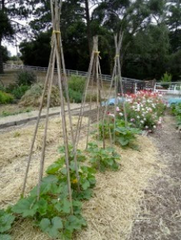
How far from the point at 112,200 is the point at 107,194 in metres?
→ 0.08

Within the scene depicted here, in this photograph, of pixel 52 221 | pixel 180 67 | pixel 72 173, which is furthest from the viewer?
pixel 180 67

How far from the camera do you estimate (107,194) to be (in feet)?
6.25

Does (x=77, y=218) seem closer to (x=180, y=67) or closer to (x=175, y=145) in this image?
(x=175, y=145)

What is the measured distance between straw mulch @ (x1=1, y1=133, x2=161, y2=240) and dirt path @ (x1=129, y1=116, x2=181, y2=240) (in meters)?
0.07

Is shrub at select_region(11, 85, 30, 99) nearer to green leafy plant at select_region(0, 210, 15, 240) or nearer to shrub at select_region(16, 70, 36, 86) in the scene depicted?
shrub at select_region(16, 70, 36, 86)

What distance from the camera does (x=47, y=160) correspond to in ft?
8.16

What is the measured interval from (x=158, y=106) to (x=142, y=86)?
5053 mm

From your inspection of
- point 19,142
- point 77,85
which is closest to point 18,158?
point 19,142

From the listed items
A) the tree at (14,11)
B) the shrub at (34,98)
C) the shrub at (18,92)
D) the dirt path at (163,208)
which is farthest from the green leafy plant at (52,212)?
the tree at (14,11)

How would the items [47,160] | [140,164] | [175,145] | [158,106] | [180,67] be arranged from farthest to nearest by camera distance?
[180,67] → [158,106] → [175,145] → [140,164] → [47,160]

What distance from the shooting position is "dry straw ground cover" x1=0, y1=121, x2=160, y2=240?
4.83 feet

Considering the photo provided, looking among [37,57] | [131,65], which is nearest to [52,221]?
[131,65]

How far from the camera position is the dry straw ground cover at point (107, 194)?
147 centimetres

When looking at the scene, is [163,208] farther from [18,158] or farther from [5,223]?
[18,158]
